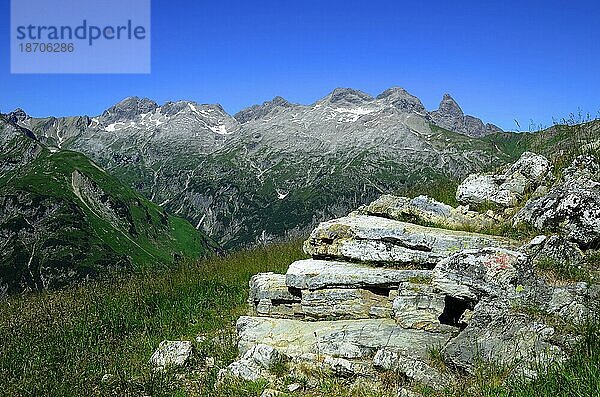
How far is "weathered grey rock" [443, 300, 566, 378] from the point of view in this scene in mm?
7404

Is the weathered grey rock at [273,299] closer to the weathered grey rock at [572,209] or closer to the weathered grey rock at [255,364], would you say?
the weathered grey rock at [255,364]

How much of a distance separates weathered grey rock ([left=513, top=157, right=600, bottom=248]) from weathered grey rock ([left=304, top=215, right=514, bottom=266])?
112 cm

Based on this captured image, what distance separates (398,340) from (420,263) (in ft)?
8.42

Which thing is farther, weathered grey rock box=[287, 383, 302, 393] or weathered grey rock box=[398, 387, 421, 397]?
weathered grey rock box=[287, 383, 302, 393]

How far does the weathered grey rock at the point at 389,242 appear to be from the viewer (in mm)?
11586

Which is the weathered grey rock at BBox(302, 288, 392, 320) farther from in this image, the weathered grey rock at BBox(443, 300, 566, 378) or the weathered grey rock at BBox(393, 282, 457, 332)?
the weathered grey rock at BBox(443, 300, 566, 378)

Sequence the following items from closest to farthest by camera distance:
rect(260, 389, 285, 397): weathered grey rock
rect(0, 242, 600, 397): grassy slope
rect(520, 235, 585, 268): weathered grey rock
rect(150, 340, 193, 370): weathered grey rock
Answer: rect(0, 242, 600, 397): grassy slope
rect(260, 389, 285, 397): weathered grey rock
rect(520, 235, 585, 268): weathered grey rock
rect(150, 340, 193, 370): weathered grey rock

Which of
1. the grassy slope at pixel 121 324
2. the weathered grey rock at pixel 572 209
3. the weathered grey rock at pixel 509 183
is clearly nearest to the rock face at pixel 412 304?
the weathered grey rock at pixel 572 209

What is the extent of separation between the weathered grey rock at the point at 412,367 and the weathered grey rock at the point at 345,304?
1.99 m

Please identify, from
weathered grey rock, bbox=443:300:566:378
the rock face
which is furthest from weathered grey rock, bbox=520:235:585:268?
weathered grey rock, bbox=443:300:566:378

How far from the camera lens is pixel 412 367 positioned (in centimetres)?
833

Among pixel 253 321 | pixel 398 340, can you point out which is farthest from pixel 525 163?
pixel 253 321

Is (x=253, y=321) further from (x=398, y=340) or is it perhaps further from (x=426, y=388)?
(x=426, y=388)

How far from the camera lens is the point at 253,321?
11742 mm
